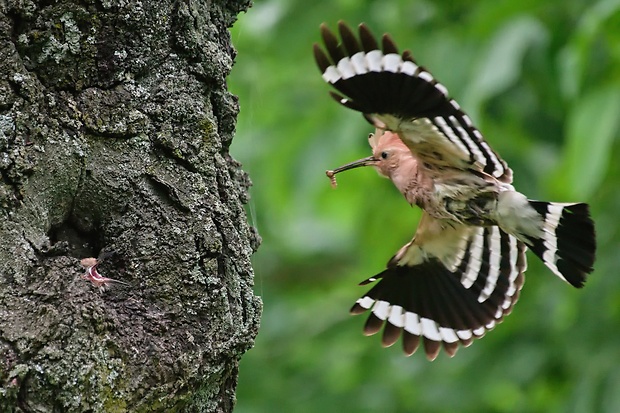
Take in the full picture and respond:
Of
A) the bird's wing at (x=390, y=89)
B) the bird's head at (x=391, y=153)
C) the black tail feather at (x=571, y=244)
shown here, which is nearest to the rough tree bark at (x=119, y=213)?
the bird's wing at (x=390, y=89)

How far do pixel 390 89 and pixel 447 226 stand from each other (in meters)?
1.08

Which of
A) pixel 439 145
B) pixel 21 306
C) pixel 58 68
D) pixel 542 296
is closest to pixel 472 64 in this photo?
pixel 439 145

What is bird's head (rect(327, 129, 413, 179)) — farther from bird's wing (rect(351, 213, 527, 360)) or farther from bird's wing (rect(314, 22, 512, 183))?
bird's wing (rect(314, 22, 512, 183))

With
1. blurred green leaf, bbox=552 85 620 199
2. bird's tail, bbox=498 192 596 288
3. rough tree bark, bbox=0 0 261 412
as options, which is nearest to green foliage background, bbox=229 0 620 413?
blurred green leaf, bbox=552 85 620 199

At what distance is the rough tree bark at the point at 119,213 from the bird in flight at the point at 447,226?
57 cm

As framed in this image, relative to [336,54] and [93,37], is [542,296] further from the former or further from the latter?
[93,37]

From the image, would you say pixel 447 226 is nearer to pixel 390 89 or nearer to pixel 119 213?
pixel 390 89

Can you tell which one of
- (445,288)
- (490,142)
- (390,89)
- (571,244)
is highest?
(490,142)

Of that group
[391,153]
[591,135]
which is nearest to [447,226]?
[391,153]

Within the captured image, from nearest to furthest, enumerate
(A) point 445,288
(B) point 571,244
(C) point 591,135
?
(B) point 571,244 → (C) point 591,135 → (A) point 445,288

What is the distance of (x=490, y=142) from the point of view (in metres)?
4.68

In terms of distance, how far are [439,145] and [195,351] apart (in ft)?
4.48

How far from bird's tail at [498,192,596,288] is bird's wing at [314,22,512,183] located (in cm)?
40

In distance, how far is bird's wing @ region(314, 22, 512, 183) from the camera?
267 centimetres
